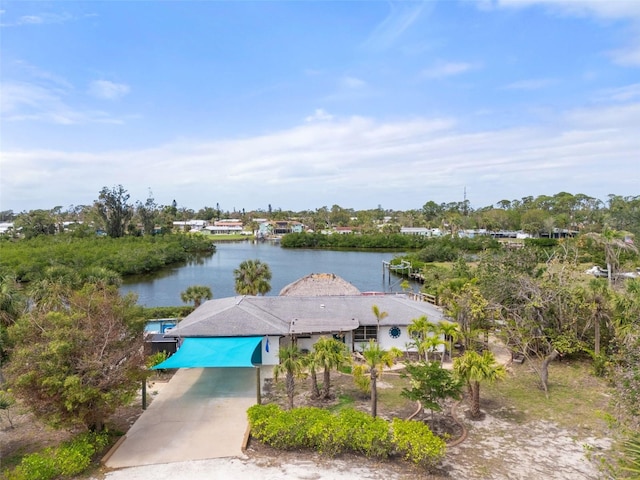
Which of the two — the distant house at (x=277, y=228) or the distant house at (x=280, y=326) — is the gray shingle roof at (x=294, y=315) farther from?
the distant house at (x=277, y=228)

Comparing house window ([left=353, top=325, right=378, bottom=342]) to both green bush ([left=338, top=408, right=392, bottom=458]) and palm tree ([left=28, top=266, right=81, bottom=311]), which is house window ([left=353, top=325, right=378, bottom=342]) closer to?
green bush ([left=338, top=408, right=392, bottom=458])

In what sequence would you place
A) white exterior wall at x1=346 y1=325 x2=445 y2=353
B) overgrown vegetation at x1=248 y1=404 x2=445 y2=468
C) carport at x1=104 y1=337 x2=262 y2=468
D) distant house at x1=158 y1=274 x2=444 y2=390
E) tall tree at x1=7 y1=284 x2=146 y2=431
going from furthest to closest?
white exterior wall at x1=346 y1=325 x2=445 y2=353
distant house at x1=158 y1=274 x2=444 y2=390
carport at x1=104 y1=337 x2=262 y2=468
overgrown vegetation at x1=248 y1=404 x2=445 y2=468
tall tree at x1=7 y1=284 x2=146 y2=431

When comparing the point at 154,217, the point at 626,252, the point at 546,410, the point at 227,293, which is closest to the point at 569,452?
the point at 546,410

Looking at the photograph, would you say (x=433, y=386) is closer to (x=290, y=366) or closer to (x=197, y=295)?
(x=290, y=366)

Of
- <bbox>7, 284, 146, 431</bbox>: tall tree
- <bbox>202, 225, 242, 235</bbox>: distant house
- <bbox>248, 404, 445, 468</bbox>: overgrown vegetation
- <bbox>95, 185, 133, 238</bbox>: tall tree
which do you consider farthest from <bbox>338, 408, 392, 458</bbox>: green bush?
<bbox>202, 225, 242, 235</bbox>: distant house

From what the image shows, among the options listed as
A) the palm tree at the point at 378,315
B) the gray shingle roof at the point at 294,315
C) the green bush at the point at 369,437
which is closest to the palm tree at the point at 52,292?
the gray shingle roof at the point at 294,315

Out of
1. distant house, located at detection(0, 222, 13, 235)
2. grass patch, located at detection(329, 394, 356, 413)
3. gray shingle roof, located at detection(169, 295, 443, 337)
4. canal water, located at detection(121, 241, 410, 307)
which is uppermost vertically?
distant house, located at detection(0, 222, 13, 235)

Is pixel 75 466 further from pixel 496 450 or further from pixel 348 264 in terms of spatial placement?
pixel 348 264
